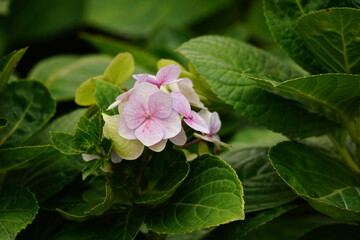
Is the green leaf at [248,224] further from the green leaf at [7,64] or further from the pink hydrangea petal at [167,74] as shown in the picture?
the green leaf at [7,64]

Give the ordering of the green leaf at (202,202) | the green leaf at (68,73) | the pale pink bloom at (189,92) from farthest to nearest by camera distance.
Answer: the green leaf at (68,73) → the pale pink bloom at (189,92) → the green leaf at (202,202)

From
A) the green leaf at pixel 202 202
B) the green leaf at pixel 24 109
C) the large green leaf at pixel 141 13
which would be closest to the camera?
the green leaf at pixel 202 202

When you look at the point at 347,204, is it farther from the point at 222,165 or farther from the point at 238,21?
the point at 238,21

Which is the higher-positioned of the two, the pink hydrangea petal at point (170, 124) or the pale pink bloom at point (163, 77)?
the pale pink bloom at point (163, 77)

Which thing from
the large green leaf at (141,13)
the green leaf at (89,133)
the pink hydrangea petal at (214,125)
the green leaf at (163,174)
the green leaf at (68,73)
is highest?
the green leaf at (89,133)

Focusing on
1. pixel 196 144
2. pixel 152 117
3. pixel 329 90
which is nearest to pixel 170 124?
pixel 152 117

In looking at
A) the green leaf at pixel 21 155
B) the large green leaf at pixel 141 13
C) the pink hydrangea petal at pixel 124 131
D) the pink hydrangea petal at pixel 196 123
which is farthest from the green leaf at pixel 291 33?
the large green leaf at pixel 141 13
